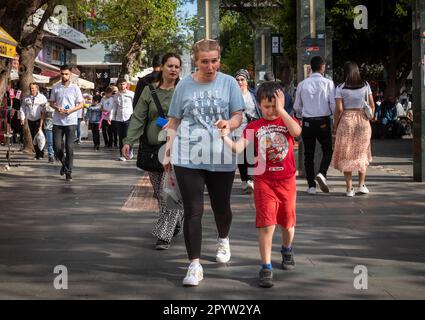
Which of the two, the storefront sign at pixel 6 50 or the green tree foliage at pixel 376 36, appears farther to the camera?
the green tree foliage at pixel 376 36

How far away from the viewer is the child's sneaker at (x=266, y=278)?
20.1ft

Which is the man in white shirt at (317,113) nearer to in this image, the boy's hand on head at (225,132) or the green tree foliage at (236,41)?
the boy's hand on head at (225,132)

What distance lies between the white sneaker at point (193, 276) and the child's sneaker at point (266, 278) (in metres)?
0.44

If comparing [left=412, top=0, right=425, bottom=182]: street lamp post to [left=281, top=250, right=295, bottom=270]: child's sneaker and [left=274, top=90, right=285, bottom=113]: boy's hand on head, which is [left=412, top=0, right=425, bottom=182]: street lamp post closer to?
[left=281, top=250, right=295, bottom=270]: child's sneaker

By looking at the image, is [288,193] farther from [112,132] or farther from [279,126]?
[112,132]

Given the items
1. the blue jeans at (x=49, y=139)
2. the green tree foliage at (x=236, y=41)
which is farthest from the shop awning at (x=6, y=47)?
the green tree foliage at (x=236, y=41)

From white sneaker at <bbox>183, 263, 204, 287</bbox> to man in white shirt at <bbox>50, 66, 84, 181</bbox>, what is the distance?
27.6 ft

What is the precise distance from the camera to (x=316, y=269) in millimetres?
6766

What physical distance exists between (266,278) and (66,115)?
351 inches

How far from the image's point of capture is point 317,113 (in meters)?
12.1

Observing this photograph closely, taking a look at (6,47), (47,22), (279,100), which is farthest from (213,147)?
(47,22)

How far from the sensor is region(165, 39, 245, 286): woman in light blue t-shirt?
6.41m

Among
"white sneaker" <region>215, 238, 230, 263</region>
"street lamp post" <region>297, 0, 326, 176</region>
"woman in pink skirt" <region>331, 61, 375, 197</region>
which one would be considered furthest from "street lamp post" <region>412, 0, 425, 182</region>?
"white sneaker" <region>215, 238, 230, 263</region>
